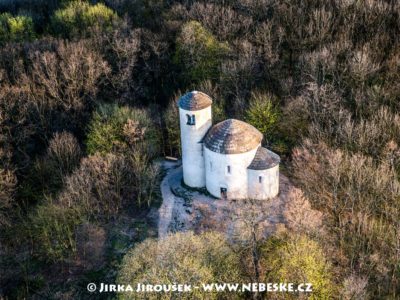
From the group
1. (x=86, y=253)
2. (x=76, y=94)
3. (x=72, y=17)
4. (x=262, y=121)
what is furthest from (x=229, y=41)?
(x=86, y=253)

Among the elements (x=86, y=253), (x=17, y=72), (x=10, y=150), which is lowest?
(x=86, y=253)

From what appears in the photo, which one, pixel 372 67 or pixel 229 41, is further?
pixel 229 41

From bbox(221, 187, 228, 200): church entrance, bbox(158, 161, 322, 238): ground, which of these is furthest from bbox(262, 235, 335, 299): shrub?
bbox(221, 187, 228, 200): church entrance

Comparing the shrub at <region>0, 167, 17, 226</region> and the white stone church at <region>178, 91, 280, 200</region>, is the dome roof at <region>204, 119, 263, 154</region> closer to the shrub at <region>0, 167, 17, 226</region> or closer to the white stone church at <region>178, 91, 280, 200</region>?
the white stone church at <region>178, 91, 280, 200</region>

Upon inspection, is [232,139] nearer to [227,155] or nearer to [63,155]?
[227,155]

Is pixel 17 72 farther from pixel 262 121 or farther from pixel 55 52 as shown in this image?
pixel 262 121

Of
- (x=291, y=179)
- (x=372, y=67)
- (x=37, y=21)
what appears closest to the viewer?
(x=291, y=179)
